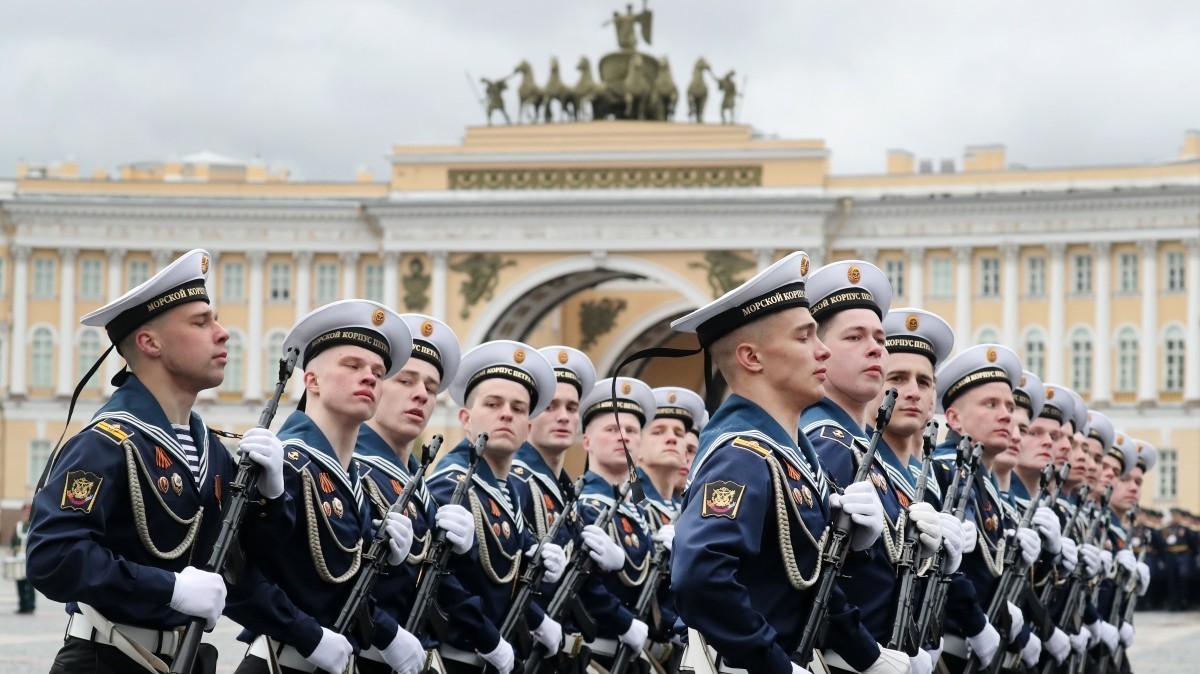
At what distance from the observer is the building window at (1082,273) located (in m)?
44.6

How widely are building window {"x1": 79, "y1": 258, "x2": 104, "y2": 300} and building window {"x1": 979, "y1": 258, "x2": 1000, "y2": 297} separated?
2011cm

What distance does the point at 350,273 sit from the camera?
47688mm

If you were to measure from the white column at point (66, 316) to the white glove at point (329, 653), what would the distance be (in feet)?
141

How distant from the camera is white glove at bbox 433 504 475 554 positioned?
682 centimetres

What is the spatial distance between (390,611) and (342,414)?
0.69m

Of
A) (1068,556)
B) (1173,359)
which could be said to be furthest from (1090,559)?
(1173,359)

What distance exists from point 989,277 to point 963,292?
28.1 inches

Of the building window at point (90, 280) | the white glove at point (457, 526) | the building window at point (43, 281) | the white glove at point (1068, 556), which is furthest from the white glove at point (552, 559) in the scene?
the building window at point (43, 281)

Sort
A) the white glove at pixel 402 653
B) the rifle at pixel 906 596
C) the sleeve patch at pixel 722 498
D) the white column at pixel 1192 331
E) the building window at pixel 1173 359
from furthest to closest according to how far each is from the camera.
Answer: the building window at pixel 1173 359
the white column at pixel 1192 331
the white glove at pixel 402 653
the rifle at pixel 906 596
the sleeve patch at pixel 722 498

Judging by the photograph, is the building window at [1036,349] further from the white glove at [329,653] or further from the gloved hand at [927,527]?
the white glove at [329,653]

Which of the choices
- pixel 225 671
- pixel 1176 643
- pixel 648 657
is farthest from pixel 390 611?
pixel 1176 643

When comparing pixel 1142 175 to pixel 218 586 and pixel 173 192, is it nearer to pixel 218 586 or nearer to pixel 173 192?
pixel 173 192

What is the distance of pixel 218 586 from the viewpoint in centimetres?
525

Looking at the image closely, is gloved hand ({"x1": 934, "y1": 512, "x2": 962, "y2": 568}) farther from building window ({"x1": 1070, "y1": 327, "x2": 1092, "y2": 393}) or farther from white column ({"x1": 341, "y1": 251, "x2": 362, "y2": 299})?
white column ({"x1": 341, "y1": 251, "x2": 362, "y2": 299})
